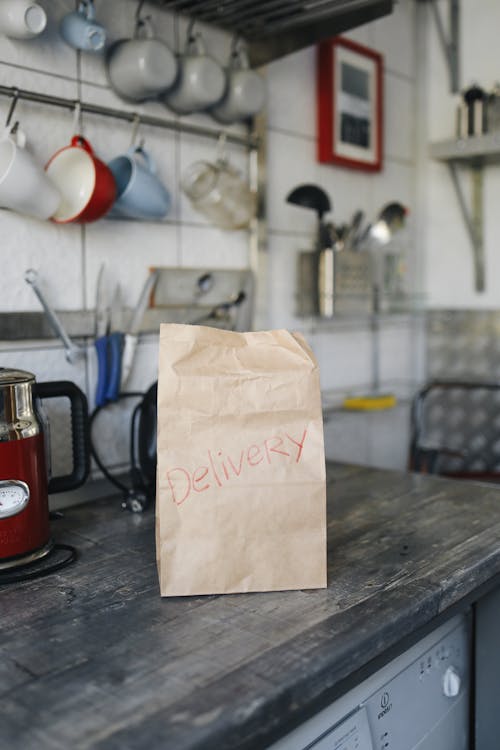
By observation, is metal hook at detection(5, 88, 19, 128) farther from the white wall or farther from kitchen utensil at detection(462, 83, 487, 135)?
the white wall

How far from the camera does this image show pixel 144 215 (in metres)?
1.63

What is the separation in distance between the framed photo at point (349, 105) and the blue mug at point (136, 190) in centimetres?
80

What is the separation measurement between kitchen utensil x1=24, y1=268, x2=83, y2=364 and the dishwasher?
89 cm

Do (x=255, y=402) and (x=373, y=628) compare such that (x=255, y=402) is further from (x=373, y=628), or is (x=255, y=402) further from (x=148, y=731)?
(x=148, y=731)

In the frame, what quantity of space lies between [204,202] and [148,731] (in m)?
1.34

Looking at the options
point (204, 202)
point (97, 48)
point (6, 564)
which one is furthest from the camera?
point (204, 202)

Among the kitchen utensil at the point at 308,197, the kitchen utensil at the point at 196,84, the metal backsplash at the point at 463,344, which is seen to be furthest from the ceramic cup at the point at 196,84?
the metal backsplash at the point at 463,344

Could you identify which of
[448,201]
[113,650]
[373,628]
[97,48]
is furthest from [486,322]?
[113,650]

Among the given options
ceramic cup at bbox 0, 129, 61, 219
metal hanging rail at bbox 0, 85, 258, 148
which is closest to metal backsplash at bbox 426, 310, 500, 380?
metal hanging rail at bbox 0, 85, 258, 148

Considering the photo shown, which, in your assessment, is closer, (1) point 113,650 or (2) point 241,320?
(1) point 113,650

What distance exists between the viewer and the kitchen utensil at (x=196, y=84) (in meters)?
1.68

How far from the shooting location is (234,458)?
101cm

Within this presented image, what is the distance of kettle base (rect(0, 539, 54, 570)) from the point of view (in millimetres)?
1141

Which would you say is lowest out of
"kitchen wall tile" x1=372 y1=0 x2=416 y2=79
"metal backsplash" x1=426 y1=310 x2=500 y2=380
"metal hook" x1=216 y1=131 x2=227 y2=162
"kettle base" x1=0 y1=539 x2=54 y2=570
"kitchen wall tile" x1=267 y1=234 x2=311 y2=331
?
"kettle base" x1=0 y1=539 x2=54 y2=570
